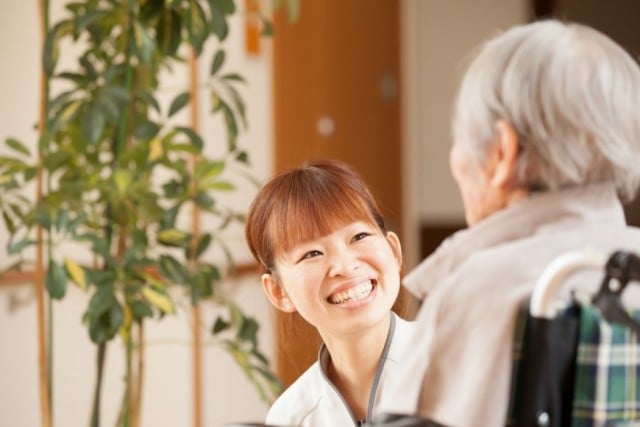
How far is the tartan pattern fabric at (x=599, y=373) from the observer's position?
1272 mm

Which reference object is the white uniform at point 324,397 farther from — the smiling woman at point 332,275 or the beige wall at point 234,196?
the beige wall at point 234,196

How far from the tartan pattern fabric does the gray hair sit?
0.17 m

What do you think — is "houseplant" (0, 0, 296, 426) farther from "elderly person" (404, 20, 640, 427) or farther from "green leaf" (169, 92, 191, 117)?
"elderly person" (404, 20, 640, 427)

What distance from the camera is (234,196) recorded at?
15.5ft

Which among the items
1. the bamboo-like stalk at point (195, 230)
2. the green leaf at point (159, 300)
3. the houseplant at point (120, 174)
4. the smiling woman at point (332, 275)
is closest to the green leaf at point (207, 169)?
the houseplant at point (120, 174)

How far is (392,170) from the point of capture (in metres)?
6.27

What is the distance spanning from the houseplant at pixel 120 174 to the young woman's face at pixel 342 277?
1.27m

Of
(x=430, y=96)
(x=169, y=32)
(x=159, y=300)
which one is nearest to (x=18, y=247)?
(x=159, y=300)

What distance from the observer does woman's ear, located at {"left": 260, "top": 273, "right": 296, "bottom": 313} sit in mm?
1820

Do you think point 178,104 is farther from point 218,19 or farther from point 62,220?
point 62,220

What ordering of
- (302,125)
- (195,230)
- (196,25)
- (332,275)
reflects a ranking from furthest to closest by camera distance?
1. (302,125)
2. (195,230)
3. (196,25)
4. (332,275)

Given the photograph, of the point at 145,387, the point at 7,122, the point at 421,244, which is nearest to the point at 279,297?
the point at 7,122

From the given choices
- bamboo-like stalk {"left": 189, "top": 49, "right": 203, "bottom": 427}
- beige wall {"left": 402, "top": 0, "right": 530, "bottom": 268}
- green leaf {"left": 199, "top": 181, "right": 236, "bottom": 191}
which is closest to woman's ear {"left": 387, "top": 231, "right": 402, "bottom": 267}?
green leaf {"left": 199, "top": 181, "right": 236, "bottom": 191}

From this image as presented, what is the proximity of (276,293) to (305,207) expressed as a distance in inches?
6.5
